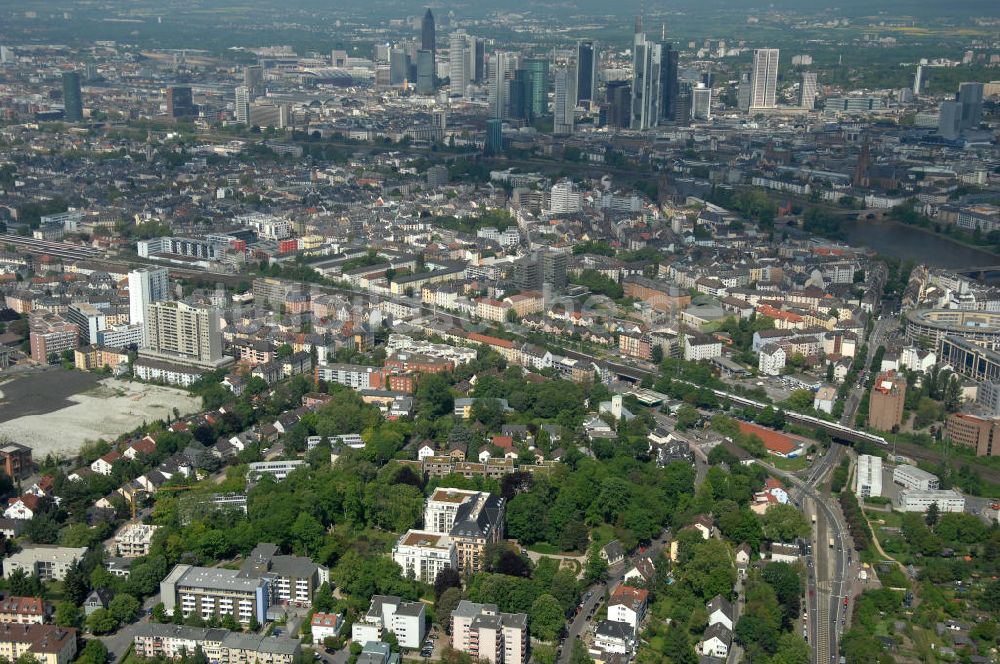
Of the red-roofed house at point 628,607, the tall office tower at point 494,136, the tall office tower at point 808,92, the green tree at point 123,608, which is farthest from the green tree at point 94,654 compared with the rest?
the tall office tower at point 808,92

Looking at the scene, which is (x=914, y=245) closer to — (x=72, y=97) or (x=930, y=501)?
(x=930, y=501)

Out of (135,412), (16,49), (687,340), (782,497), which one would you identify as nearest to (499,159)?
(687,340)

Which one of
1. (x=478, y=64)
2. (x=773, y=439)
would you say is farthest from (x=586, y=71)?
(x=773, y=439)

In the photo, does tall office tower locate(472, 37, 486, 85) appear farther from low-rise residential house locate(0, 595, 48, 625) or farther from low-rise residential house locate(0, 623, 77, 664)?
low-rise residential house locate(0, 623, 77, 664)

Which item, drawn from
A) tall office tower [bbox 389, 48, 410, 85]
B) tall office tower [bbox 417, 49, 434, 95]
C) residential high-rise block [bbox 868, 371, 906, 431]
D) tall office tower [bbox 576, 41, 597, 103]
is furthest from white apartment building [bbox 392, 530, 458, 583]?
tall office tower [bbox 389, 48, 410, 85]

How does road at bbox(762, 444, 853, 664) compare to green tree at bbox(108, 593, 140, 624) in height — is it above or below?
below

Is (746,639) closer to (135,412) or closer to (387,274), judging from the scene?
(135,412)

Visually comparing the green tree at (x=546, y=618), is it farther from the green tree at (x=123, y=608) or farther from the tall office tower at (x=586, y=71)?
the tall office tower at (x=586, y=71)
